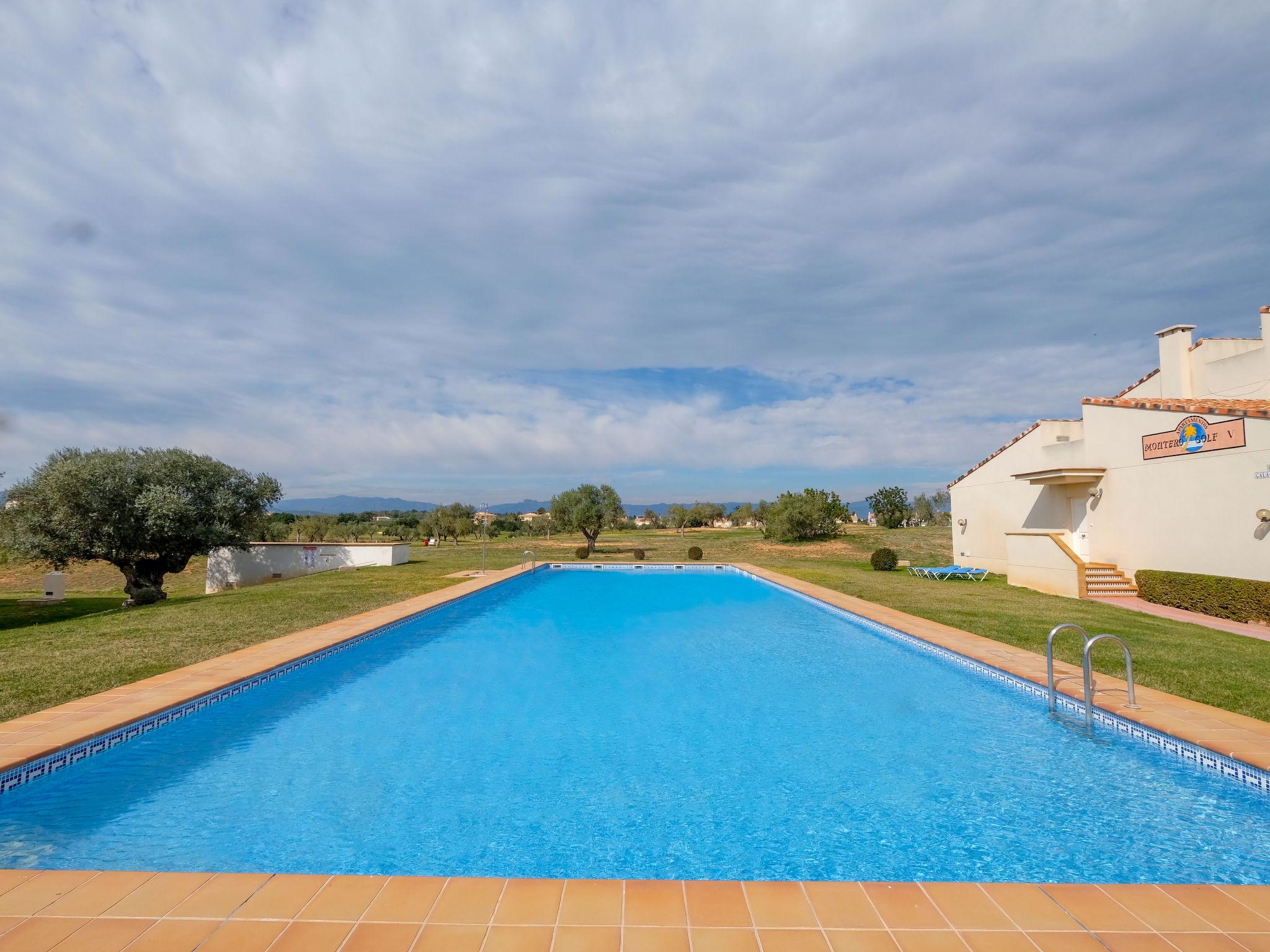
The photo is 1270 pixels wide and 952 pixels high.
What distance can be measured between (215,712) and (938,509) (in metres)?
80.8

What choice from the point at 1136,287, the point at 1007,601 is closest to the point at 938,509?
the point at 1136,287

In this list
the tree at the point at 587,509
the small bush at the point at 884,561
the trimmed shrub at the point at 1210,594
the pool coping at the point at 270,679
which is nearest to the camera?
the pool coping at the point at 270,679

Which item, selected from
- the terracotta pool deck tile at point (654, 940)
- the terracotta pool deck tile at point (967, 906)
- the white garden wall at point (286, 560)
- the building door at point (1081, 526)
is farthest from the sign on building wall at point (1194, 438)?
the white garden wall at point (286, 560)

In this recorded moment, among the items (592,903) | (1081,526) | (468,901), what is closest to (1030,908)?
(592,903)

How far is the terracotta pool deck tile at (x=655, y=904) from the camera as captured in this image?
2.68m

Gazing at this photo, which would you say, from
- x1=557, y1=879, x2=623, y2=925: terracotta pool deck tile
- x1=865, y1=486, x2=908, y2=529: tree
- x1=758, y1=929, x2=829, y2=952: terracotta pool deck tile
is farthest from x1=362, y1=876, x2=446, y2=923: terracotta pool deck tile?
x1=865, y1=486, x2=908, y2=529: tree

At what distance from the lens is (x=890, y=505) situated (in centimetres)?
5344

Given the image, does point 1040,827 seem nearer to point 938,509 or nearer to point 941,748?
point 941,748

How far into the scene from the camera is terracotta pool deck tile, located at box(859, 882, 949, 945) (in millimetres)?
2646

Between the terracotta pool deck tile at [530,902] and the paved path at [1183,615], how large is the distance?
37.2 ft

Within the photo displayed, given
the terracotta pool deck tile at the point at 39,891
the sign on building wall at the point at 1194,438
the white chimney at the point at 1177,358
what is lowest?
the terracotta pool deck tile at the point at 39,891

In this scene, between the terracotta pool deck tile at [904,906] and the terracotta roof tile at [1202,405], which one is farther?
the terracotta roof tile at [1202,405]

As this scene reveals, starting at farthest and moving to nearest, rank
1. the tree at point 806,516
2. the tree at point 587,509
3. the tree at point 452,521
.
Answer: the tree at point 452,521 < the tree at point 806,516 < the tree at point 587,509

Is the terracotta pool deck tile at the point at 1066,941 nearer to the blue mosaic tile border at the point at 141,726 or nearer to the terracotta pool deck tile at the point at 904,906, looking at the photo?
the terracotta pool deck tile at the point at 904,906
